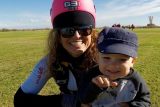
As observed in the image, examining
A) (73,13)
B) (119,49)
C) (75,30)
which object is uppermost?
(73,13)

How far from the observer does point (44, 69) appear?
156 inches

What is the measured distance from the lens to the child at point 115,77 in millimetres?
2766

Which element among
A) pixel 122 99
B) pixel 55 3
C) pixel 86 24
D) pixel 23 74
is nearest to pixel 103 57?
pixel 122 99

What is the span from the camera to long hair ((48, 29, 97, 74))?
384cm

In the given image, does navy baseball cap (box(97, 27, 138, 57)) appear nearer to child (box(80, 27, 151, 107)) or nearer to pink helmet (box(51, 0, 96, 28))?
child (box(80, 27, 151, 107))

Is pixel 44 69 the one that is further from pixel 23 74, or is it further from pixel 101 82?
pixel 23 74

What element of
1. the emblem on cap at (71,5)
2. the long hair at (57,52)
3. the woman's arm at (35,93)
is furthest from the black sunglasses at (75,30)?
the woman's arm at (35,93)

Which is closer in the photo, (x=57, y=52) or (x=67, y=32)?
(x=67, y=32)

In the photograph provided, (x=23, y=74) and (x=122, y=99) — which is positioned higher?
(x=122, y=99)

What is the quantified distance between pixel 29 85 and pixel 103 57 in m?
1.42

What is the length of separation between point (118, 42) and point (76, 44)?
0.95 metres

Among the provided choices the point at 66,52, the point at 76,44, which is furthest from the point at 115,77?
the point at 66,52

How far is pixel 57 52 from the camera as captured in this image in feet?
12.8

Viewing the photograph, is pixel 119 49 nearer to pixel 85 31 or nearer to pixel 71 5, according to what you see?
pixel 85 31
